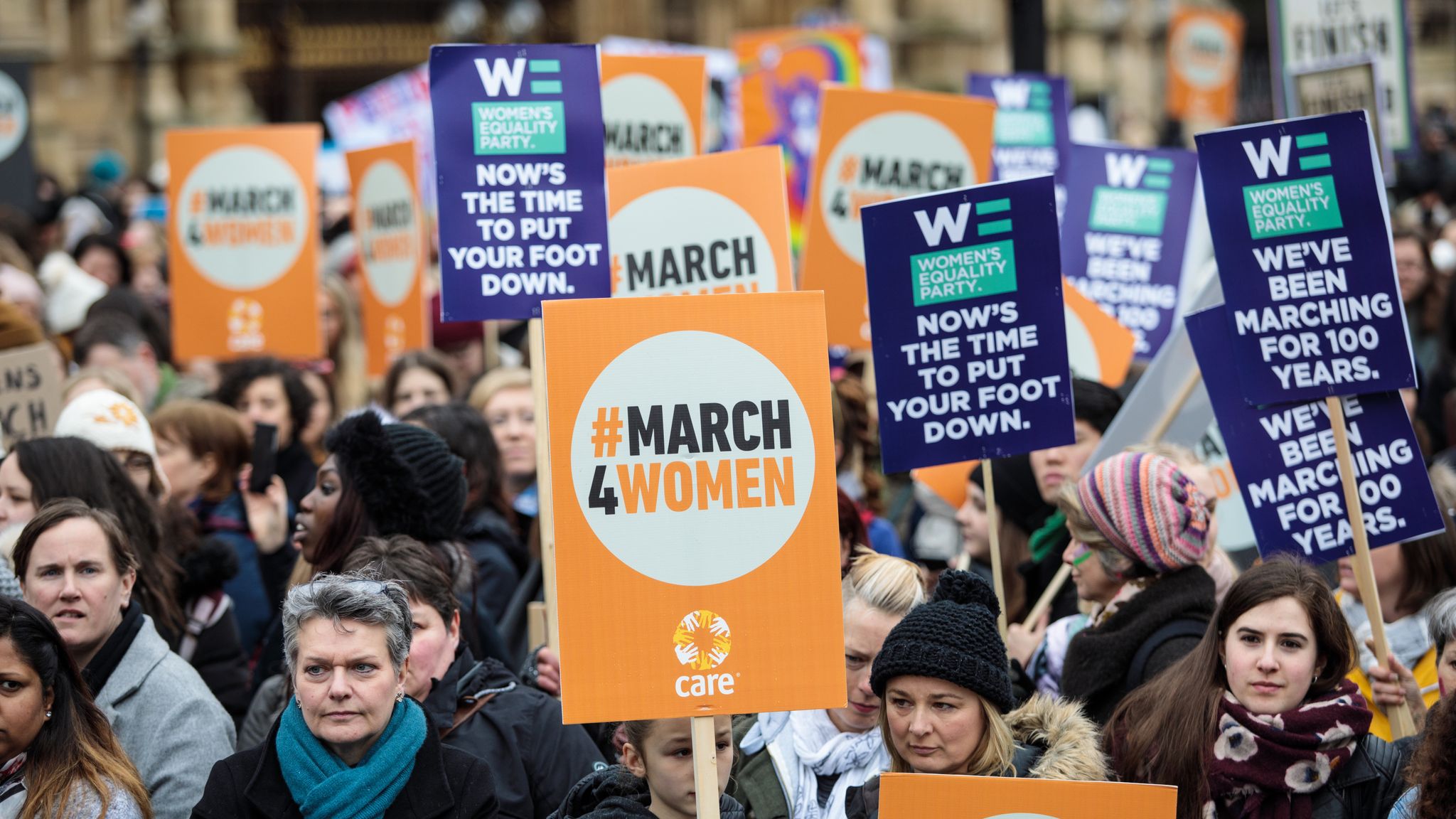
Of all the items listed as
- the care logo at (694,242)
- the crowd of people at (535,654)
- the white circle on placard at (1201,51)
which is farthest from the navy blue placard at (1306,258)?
the white circle on placard at (1201,51)

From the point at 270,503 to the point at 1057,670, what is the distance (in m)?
3.05

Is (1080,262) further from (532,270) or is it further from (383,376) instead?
(532,270)

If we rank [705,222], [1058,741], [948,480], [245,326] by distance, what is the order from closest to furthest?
1. [1058,741]
2. [705,222]
3. [948,480]
4. [245,326]

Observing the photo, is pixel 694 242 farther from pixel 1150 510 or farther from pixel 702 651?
pixel 702 651

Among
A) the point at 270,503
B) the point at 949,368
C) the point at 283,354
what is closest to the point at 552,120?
the point at 949,368

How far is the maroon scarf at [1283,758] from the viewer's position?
403 centimetres

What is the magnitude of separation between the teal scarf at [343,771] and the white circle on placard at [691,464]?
609mm

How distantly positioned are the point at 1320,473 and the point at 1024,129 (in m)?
5.50

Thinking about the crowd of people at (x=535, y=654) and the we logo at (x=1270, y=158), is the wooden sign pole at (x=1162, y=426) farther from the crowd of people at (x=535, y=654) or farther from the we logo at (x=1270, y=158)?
the we logo at (x=1270, y=158)

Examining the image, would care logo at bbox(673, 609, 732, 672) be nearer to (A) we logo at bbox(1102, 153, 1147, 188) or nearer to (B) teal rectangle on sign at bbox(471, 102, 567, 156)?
(B) teal rectangle on sign at bbox(471, 102, 567, 156)

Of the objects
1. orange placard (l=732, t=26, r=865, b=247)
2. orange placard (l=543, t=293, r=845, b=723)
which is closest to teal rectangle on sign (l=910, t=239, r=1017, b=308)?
orange placard (l=543, t=293, r=845, b=723)

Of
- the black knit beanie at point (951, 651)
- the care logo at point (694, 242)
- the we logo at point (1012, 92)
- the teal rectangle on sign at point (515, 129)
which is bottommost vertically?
the black knit beanie at point (951, 651)

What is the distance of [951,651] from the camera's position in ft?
12.5

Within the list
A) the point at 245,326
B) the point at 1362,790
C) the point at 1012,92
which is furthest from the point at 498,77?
the point at 1012,92
